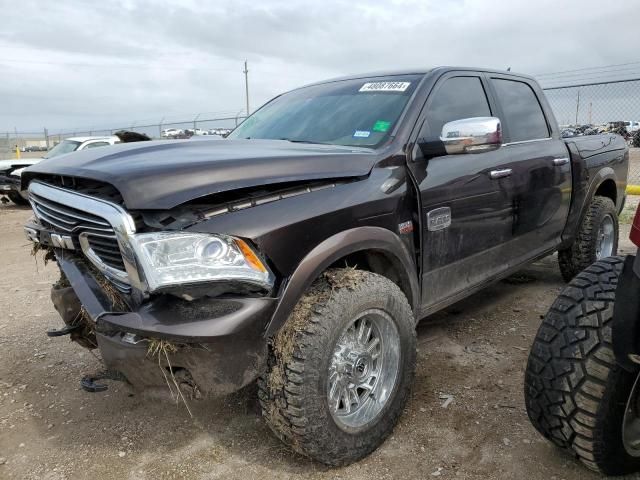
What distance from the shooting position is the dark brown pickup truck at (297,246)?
6.41 feet

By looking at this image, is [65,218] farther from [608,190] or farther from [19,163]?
[19,163]

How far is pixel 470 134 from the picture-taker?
9.07 ft

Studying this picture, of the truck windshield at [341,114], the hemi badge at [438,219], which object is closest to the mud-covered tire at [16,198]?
the truck windshield at [341,114]

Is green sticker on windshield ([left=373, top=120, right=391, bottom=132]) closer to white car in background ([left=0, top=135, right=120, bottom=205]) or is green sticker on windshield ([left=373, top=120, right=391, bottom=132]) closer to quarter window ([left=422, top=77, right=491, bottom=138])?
quarter window ([left=422, top=77, right=491, bottom=138])

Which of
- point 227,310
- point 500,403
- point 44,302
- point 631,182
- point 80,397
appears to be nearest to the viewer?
point 227,310

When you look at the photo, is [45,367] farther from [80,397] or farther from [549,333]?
[549,333]

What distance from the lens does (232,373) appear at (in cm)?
201

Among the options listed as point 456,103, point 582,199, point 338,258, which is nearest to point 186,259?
point 338,258

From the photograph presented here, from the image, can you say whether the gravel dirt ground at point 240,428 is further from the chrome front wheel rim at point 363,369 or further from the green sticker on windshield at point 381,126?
the green sticker on windshield at point 381,126

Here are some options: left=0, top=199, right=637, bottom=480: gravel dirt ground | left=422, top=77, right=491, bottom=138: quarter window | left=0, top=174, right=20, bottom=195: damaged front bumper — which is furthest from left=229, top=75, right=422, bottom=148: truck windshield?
left=0, top=174, right=20, bottom=195: damaged front bumper

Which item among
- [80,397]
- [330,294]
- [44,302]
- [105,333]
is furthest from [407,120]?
[44,302]

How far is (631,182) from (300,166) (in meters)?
12.4

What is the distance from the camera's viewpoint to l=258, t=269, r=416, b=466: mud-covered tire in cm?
213

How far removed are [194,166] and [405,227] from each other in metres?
1.15
